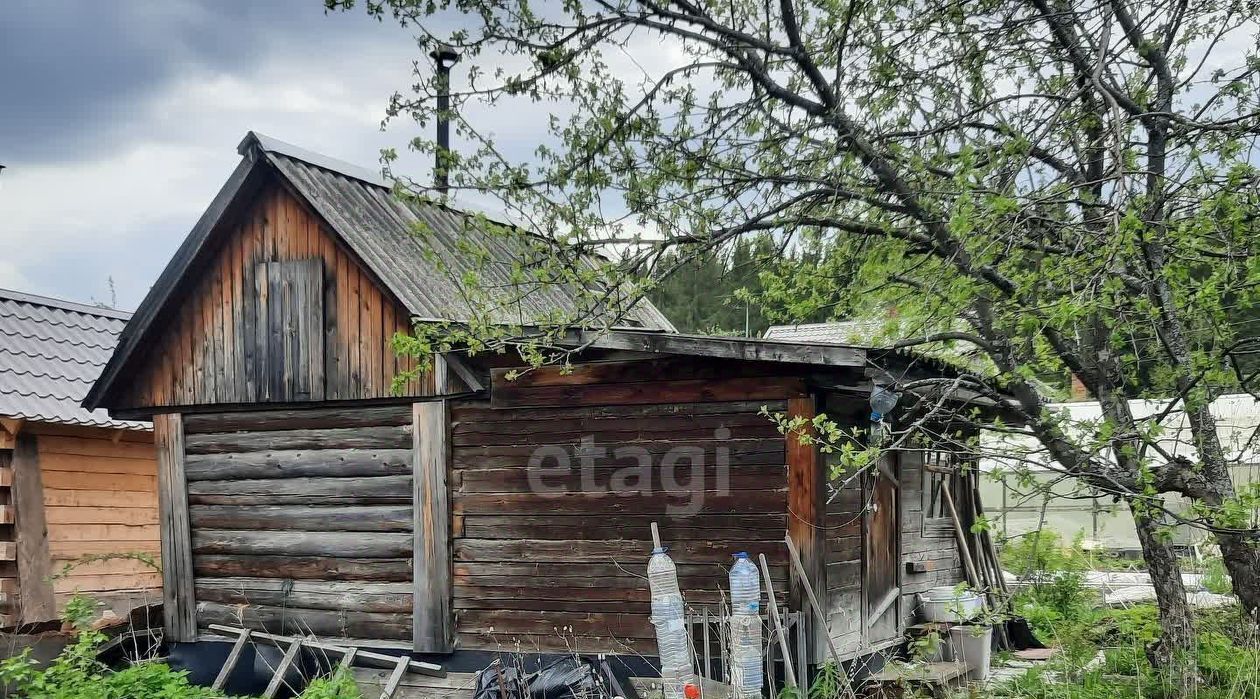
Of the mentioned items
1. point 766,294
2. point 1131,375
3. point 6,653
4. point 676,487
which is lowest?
point 6,653

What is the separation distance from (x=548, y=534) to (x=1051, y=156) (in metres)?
5.13

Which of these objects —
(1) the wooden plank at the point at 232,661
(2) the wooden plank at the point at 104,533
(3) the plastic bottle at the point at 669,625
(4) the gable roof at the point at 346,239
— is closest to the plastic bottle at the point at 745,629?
(3) the plastic bottle at the point at 669,625

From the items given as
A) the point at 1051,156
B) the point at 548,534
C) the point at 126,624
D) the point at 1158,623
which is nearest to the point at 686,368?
the point at 548,534

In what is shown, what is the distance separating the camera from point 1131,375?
7.86 metres

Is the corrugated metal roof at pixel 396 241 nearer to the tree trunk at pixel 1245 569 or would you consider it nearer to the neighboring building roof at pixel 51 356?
the neighboring building roof at pixel 51 356

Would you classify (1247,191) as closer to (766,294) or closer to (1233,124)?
(1233,124)

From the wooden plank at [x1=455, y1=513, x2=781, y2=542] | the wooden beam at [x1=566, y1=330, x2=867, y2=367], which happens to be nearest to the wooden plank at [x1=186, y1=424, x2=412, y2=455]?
the wooden plank at [x1=455, y1=513, x2=781, y2=542]

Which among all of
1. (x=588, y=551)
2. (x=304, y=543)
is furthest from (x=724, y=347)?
(x=304, y=543)

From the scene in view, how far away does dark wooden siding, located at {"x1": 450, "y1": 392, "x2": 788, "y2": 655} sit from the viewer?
896 centimetres

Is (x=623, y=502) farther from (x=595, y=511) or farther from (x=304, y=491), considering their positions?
(x=304, y=491)

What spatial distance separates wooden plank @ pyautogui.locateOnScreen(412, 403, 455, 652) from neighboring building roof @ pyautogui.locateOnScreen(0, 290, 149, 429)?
4.63 meters

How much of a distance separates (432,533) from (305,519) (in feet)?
5.29

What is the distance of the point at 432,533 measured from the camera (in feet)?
32.9

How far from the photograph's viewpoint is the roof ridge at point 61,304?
1345 cm
